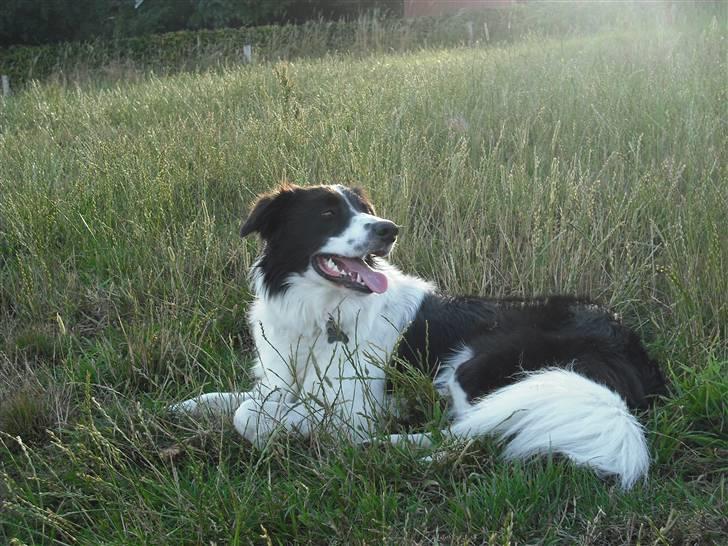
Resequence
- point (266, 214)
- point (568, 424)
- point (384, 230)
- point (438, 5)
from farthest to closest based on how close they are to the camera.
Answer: point (438, 5)
point (266, 214)
point (384, 230)
point (568, 424)

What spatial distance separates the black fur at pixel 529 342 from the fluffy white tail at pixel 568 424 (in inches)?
8.7

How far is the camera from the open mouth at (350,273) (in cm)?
288

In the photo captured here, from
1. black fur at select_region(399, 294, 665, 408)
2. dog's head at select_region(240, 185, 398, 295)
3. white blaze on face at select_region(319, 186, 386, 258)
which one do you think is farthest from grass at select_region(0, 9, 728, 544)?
white blaze on face at select_region(319, 186, 386, 258)

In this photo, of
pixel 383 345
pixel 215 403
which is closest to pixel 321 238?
pixel 383 345

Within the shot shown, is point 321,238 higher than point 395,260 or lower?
higher

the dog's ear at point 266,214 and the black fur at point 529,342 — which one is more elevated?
the dog's ear at point 266,214

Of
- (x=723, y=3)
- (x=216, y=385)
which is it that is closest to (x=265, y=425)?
(x=216, y=385)

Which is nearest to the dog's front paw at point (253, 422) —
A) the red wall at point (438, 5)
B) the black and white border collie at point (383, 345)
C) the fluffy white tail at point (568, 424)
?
the black and white border collie at point (383, 345)

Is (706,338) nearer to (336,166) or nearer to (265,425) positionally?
(265,425)

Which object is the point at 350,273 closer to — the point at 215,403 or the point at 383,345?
the point at 383,345

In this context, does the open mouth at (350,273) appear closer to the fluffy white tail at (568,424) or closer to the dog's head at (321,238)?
the dog's head at (321,238)

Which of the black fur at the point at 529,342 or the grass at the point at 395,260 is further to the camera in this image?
the black fur at the point at 529,342

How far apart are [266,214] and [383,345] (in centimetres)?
73

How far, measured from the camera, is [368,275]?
9.56 ft
